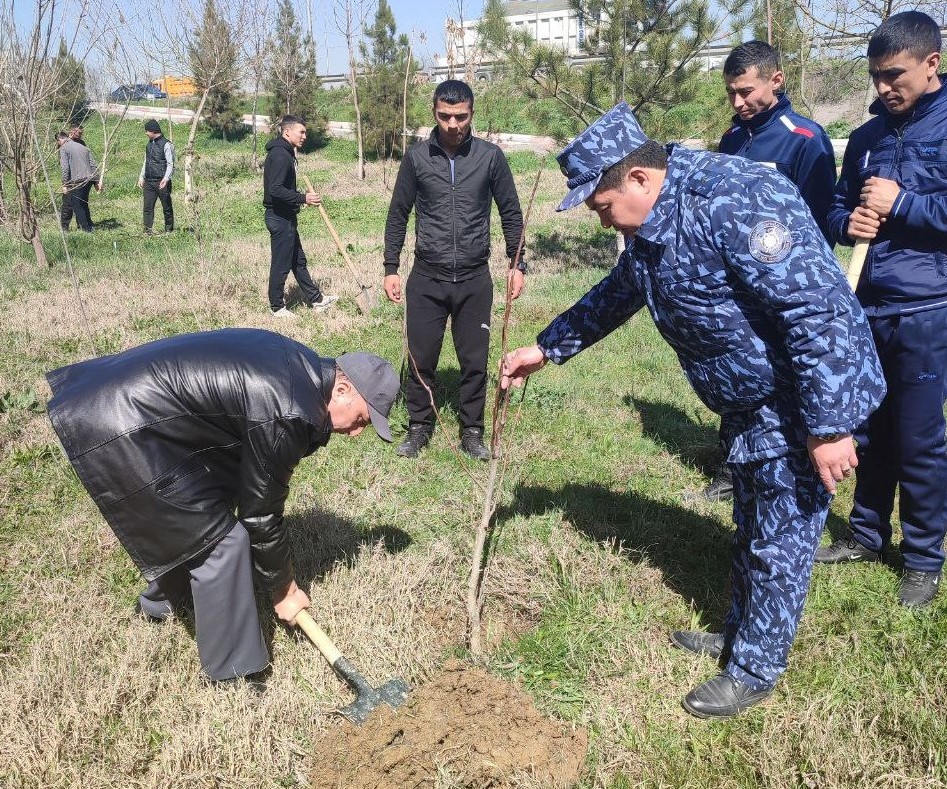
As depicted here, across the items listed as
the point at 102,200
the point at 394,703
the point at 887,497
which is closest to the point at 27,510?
the point at 394,703

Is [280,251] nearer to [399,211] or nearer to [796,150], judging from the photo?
[399,211]

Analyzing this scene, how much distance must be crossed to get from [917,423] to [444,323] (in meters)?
2.57

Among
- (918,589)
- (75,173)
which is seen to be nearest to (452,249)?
(918,589)

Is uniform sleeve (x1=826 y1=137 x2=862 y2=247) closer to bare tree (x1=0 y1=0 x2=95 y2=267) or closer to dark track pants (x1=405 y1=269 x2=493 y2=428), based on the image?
dark track pants (x1=405 y1=269 x2=493 y2=428)

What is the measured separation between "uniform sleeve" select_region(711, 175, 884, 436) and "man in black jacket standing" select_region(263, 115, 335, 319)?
566cm

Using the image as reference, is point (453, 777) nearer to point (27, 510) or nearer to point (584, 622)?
point (584, 622)

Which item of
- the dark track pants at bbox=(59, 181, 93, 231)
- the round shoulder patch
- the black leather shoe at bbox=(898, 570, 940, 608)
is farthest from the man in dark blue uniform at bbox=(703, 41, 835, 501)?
the dark track pants at bbox=(59, 181, 93, 231)

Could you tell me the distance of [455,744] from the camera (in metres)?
2.38

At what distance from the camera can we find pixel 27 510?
153 inches

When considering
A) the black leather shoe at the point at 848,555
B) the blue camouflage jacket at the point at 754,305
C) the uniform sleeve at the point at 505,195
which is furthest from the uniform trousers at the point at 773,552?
the uniform sleeve at the point at 505,195

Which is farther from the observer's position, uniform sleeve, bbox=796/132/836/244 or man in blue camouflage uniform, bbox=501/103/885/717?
uniform sleeve, bbox=796/132/836/244

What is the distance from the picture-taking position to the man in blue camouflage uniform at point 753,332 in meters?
1.96

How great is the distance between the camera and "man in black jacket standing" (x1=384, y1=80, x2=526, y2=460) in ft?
13.9

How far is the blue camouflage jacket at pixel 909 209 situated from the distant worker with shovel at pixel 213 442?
204cm
